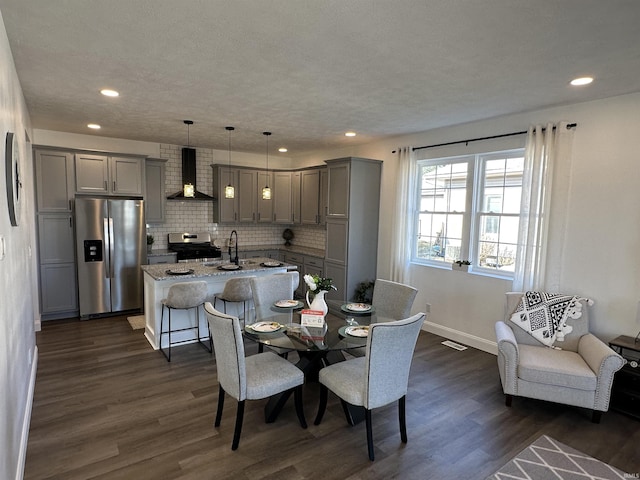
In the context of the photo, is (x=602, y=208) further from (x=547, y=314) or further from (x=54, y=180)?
(x=54, y=180)

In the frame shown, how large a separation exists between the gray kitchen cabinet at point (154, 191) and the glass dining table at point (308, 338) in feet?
11.4

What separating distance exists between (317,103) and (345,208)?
2091 millimetres

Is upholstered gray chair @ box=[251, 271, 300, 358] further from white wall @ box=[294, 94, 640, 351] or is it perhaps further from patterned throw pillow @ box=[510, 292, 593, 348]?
white wall @ box=[294, 94, 640, 351]

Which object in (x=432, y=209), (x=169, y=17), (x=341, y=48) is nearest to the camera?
(x=169, y=17)

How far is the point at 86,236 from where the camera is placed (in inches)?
200

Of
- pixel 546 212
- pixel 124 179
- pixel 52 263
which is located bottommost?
pixel 52 263

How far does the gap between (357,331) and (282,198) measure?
15.2ft

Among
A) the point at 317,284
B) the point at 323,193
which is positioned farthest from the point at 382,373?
the point at 323,193

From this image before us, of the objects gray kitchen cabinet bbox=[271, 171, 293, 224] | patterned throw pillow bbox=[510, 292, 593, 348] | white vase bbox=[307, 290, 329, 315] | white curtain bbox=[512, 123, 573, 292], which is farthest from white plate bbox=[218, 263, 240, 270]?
white curtain bbox=[512, 123, 573, 292]

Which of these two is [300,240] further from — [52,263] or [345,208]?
[52,263]

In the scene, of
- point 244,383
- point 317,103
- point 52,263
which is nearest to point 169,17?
point 317,103

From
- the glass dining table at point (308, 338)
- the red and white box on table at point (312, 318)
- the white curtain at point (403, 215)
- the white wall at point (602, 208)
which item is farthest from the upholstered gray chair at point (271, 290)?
the white wall at point (602, 208)

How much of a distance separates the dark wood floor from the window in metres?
1.42

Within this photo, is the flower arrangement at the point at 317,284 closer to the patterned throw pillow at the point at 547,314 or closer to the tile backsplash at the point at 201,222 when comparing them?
the patterned throw pillow at the point at 547,314
